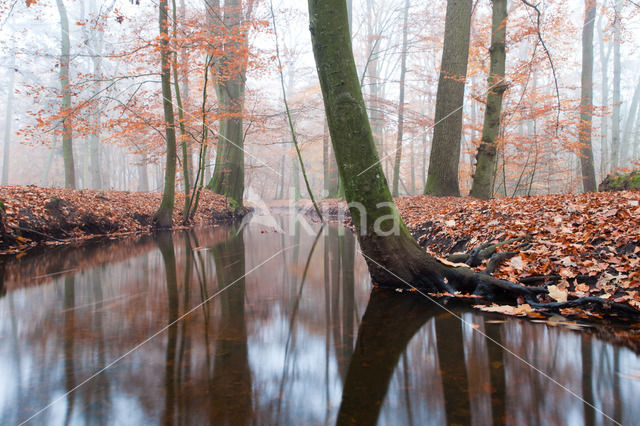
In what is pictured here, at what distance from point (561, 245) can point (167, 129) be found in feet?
27.8

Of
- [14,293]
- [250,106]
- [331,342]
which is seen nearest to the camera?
[331,342]

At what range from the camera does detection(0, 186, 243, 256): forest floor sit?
6.07m

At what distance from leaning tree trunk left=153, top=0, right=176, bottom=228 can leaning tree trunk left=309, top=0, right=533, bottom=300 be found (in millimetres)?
5529

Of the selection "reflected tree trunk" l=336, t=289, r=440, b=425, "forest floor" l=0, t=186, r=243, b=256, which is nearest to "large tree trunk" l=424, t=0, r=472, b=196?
"reflected tree trunk" l=336, t=289, r=440, b=425

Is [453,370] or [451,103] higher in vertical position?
[451,103]

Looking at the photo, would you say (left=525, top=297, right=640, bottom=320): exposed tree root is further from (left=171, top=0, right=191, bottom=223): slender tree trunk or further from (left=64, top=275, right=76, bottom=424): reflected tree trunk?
(left=171, top=0, right=191, bottom=223): slender tree trunk

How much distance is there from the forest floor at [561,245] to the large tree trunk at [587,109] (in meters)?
6.80

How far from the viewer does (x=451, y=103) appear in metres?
9.06

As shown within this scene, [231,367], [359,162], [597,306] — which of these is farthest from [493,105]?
[231,367]

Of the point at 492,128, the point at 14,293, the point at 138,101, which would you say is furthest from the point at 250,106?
the point at 14,293

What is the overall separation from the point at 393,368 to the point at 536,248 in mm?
2370

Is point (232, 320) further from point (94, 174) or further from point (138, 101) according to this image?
point (94, 174)

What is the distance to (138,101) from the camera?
29.2ft

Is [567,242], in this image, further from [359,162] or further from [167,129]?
[167,129]
